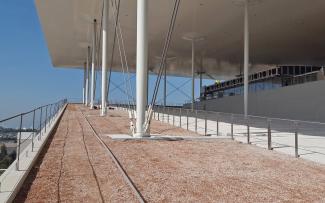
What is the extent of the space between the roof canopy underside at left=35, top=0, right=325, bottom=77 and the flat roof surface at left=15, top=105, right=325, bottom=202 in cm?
1682

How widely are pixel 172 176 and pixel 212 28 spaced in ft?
83.4

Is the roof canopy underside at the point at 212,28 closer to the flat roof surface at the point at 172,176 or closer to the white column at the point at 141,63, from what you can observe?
the white column at the point at 141,63

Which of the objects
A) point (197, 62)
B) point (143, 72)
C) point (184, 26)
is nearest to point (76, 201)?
point (143, 72)

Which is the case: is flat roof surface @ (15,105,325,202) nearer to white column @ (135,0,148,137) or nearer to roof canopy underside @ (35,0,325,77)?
white column @ (135,0,148,137)

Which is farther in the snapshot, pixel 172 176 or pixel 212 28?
pixel 212 28

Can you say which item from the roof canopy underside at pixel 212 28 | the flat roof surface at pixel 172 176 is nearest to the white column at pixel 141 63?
the flat roof surface at pixel 172 176

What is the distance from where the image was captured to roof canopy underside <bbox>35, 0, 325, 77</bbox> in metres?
25.0

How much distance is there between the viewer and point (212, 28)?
99.7 ft

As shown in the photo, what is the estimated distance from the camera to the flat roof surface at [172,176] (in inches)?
196

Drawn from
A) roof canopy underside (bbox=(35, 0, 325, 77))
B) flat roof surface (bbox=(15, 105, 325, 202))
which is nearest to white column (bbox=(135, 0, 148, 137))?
flat roof surface (bbox=(15, 105, 325, 202))

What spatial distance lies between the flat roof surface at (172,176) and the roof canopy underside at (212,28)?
662 inches

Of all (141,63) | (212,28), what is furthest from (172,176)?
(212,28)

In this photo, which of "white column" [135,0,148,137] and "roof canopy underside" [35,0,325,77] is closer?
Result: "white column" [135,0,148,137]

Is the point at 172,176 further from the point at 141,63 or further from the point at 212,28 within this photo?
the point at 212,28
